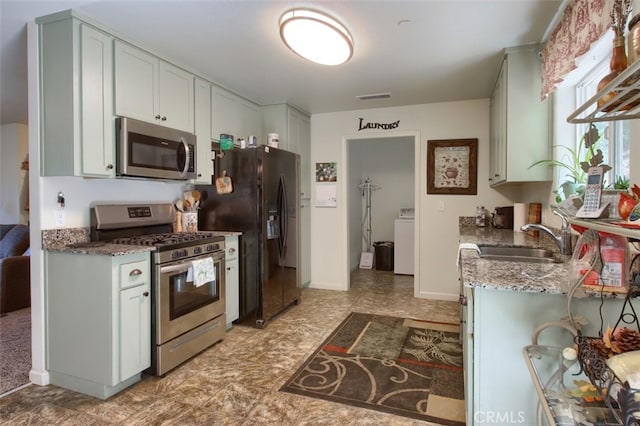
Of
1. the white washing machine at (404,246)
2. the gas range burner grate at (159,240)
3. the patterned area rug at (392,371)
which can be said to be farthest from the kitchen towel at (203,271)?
the white washing machine at (404,246)

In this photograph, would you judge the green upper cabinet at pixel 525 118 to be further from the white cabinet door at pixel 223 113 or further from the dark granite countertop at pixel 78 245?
the dark granite countertop at pixel 78 245

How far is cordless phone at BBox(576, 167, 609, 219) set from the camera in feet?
3.53

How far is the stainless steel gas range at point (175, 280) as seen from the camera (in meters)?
2.36

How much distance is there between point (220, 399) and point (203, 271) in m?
0.93

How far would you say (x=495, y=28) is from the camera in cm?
233

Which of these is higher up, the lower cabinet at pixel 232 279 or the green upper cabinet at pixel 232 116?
the green upper cabinet at pixel 232 116

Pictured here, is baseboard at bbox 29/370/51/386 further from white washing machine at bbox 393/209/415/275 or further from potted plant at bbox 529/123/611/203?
white washing machine at bbox 393/209/415/275

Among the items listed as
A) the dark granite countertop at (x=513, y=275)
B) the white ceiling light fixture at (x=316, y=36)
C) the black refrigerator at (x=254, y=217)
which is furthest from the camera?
the black refrigerator at (x=254, y=217)

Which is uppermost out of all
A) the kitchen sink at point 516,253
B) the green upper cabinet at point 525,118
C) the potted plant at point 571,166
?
the green upper cabinet at point 525,118

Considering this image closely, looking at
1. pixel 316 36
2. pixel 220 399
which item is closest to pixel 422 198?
pixel 316 36

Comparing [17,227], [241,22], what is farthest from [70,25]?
[17,227]

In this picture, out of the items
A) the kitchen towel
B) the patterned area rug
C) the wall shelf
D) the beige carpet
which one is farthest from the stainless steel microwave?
the wall shelf

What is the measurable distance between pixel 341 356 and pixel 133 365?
56.7 inches

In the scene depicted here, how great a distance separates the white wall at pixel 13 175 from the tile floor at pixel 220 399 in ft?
13.6
